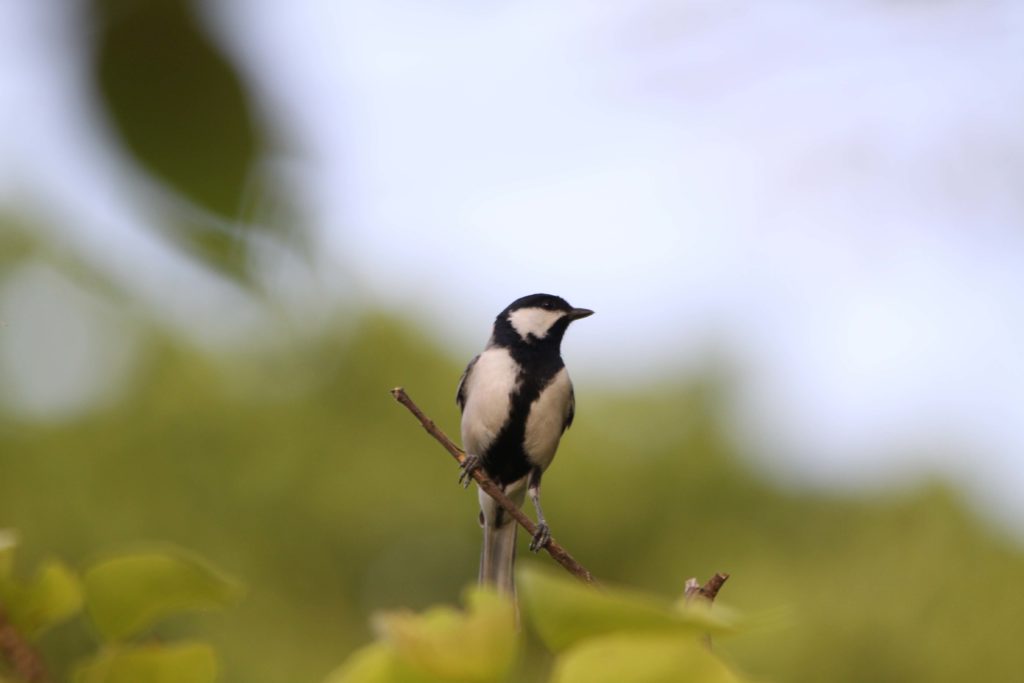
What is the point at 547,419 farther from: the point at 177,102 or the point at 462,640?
the point at 462,640

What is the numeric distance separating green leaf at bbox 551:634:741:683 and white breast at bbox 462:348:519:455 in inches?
75.4

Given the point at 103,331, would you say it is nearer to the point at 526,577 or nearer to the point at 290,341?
the point at 290,341

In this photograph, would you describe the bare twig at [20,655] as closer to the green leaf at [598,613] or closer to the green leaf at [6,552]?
the green leaf at [6,552]

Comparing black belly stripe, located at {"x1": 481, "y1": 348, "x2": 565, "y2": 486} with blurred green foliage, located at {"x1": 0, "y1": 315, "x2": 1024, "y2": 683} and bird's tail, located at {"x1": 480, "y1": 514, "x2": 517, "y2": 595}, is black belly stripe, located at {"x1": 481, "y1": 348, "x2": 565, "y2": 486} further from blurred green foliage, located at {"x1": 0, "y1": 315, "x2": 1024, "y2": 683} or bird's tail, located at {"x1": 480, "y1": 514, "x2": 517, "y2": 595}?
blurred green foliage, located at {"x1": 0, "y1": 315, "x2": 1024, "y2": 683}

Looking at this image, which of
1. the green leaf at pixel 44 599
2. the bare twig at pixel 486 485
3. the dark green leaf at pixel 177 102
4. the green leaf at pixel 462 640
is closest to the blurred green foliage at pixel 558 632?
the green leaf at pixel 462 640

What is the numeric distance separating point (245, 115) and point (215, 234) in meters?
0.10

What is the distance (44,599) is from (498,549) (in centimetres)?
208

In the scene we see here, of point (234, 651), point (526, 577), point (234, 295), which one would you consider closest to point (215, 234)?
point (234, 295)

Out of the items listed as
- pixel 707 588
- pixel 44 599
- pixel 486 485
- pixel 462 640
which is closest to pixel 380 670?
pixel 462 640

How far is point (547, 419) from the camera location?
2.31 metres

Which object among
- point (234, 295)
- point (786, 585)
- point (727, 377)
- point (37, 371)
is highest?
point (37, 371)

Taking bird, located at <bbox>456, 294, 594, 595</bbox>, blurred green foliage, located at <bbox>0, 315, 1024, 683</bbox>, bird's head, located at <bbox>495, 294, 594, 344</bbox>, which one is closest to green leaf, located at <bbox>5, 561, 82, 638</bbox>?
bird, located at <bbox>456, 294, 594, 595</bbox>

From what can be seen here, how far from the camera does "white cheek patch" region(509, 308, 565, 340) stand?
2.43 m

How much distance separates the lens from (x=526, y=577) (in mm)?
376
